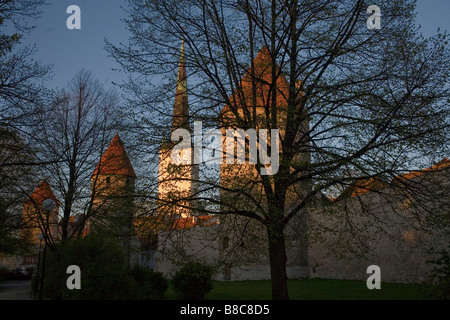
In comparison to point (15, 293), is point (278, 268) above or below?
above

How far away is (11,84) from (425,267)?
60.9 feet

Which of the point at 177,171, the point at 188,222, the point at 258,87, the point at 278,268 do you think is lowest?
the point at 278,268

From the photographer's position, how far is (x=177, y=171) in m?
10.5

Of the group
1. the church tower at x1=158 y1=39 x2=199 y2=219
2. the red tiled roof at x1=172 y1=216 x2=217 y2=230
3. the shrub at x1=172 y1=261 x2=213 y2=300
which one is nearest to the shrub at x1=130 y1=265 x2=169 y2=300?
the shrub at x1=172 y1=261 x2=213 y2=300

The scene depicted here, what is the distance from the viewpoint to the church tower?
10492 millimetres

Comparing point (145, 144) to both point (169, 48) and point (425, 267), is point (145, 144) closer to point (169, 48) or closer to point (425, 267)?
point (169, 48)

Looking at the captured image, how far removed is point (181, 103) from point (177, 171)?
1.86 metres

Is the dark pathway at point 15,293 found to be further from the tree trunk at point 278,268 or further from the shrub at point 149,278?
the tree trunk at point 278,268

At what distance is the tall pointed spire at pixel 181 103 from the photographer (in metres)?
10.9

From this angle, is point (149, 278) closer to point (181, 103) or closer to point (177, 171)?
point (177, 171)
